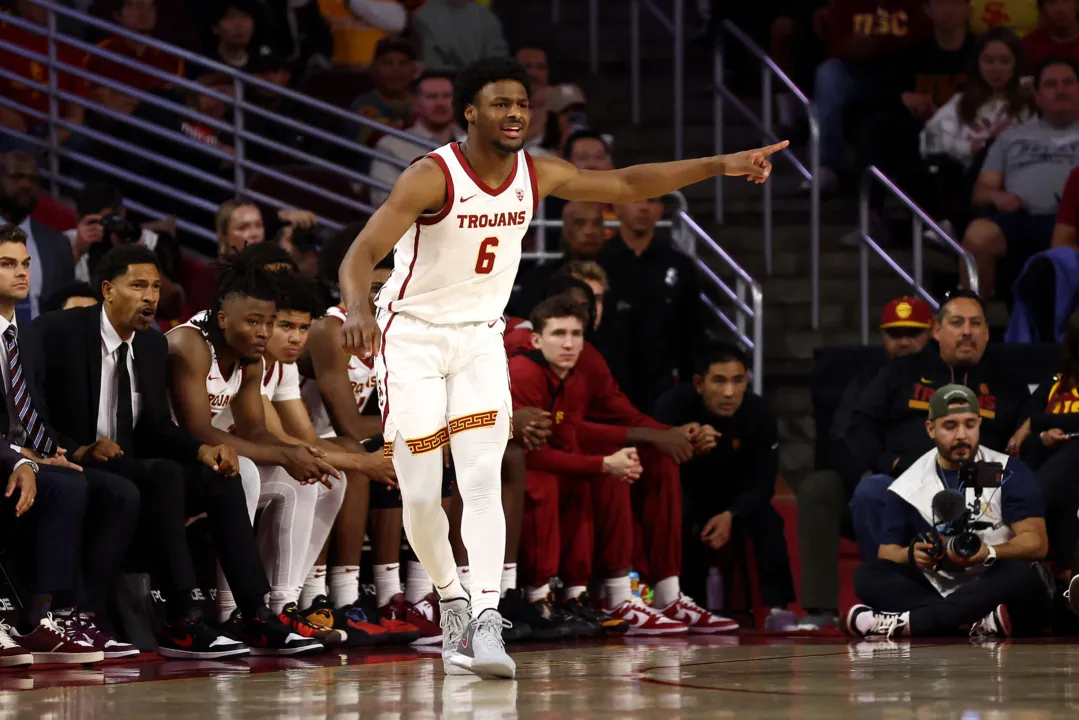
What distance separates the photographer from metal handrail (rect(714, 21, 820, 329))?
11266 millimetres

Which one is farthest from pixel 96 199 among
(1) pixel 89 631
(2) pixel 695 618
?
(2) pixel 695 618

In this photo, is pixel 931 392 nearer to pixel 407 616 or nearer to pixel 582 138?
pixel 407 616

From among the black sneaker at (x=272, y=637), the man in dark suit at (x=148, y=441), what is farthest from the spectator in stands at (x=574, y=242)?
the black sneaker at (x=272, y=637)

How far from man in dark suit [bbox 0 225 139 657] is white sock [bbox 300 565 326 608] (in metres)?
1.02

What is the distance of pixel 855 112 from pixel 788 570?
4.34m

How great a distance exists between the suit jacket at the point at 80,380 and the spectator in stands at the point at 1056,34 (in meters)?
7.03

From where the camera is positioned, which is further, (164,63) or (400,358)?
(164,63)

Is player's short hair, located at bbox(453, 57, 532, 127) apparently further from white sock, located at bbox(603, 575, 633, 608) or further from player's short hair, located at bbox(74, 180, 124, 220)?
player's short hair, located at bbox(74, 180, 124, 220)

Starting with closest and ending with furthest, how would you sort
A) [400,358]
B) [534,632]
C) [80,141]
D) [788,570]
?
1. [400,358]
2. [534,632]
3. [788,570]
4. [80,141]

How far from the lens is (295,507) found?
7.38m

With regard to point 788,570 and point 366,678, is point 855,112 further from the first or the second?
point 366,678

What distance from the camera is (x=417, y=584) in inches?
313

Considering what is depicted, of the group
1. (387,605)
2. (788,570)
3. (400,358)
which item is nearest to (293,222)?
(387,605)

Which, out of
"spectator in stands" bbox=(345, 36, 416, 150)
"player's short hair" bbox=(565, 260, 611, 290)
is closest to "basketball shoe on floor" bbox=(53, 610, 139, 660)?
"player's short hair" bbox=(565, 260, 611, 290)
